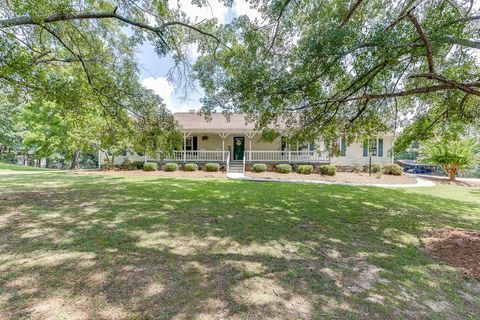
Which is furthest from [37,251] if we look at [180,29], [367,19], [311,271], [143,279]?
[367,19]

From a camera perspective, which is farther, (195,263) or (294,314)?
(195,263)

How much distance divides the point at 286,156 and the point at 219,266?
16302 millimetres

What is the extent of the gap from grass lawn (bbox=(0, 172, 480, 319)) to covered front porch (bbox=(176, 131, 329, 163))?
1170 cm

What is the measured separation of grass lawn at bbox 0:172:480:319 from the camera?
2445mm

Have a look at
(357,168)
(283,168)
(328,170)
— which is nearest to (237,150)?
(283,168)

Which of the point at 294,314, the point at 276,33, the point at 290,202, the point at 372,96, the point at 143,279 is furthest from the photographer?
the point at 290,202

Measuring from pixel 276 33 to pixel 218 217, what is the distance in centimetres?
547

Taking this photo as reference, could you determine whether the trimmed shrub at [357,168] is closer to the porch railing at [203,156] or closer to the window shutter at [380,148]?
the window shutter at [380,148]

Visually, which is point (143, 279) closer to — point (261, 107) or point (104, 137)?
point (261, 107)

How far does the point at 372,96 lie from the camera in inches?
223

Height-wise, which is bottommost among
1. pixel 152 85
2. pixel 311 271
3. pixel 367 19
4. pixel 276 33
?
pixel 311 271

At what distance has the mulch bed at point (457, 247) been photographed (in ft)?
12.1

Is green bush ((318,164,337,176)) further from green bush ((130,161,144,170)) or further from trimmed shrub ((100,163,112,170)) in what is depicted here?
trimmed shrub ((100,163,112,170))

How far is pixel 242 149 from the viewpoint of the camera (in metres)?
20.8
